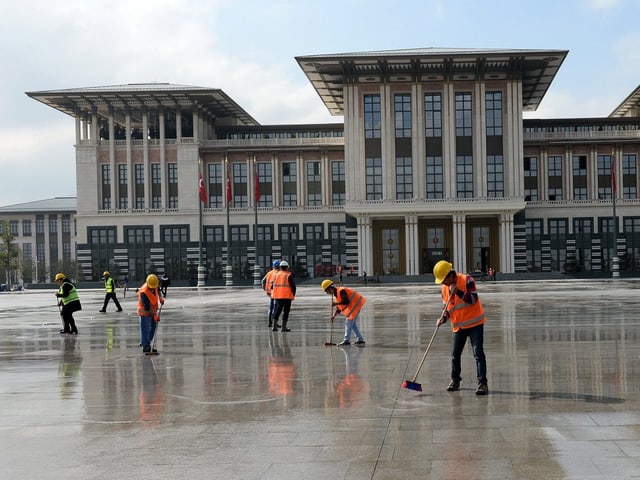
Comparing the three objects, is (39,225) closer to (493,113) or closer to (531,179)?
(531,179)

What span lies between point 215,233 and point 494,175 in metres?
29.1

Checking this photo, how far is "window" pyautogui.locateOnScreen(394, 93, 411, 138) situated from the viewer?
79.3 metres

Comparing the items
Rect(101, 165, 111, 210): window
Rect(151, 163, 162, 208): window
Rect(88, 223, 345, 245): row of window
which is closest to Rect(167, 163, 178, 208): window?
Rect(151, 163, 162, 208): window

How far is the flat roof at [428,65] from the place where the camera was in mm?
75062

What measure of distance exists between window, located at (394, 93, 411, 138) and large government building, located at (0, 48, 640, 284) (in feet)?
0.43

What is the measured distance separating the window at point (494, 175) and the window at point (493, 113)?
2321mm

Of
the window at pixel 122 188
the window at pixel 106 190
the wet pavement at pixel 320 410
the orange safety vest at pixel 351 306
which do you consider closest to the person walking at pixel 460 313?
the wet pavement at pixel 320 410

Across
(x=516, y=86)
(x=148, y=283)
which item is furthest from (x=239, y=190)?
(x=148, y=283)

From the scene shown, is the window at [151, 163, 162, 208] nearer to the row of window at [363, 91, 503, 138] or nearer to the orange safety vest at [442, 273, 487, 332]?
the row of window at [363, 91, 503, 138]

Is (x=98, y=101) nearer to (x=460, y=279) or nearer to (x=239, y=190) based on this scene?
(x=239, y=190)

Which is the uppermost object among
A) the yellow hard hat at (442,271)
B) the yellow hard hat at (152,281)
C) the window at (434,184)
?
the window at (434,184)

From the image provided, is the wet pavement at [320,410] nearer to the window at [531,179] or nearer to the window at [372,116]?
the window at [372,116]

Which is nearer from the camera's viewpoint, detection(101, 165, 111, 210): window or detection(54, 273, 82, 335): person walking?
detection(54, 273, 82, 335): person walking

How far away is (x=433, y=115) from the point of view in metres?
79.6
